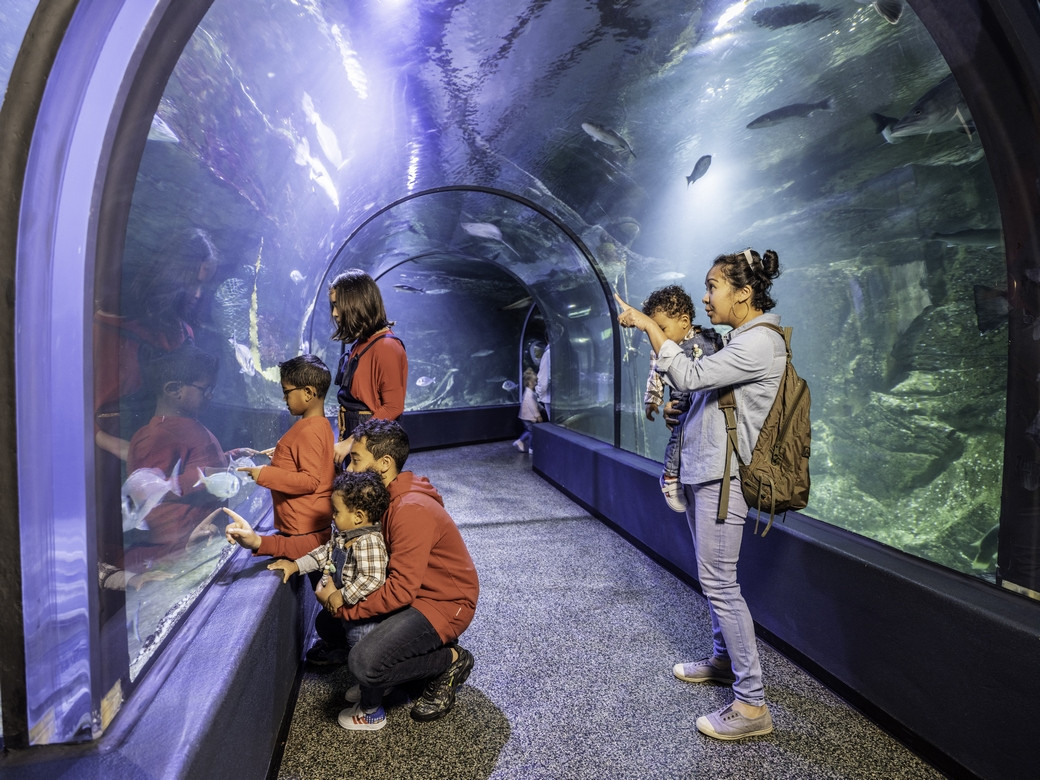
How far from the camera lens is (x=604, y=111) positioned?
4730 mm

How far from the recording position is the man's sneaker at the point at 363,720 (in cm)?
251

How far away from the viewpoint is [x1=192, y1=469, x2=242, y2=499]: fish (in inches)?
103

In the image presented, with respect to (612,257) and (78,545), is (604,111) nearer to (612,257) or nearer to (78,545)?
(612,257)

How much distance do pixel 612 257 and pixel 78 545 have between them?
6.15 metres

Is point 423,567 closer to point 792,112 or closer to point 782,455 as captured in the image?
point 782,455

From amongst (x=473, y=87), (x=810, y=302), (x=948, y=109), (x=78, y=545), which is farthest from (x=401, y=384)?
(x=810, y=302)

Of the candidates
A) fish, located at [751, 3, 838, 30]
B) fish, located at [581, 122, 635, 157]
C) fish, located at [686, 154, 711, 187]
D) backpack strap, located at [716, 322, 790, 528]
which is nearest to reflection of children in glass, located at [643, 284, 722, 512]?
backpack strap, located at [716, 322, 790, 528]

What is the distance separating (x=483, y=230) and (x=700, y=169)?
371cm

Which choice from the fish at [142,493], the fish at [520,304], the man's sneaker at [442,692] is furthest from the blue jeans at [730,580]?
the fish at [520,304]

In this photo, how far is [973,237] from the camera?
3154 mm

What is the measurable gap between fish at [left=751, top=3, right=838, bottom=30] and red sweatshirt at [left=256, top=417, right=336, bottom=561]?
362 centimetres

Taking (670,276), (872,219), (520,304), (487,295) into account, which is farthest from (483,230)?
(520,304)

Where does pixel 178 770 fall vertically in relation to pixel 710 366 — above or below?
below

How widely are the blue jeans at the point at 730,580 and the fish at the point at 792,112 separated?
336cm
